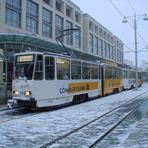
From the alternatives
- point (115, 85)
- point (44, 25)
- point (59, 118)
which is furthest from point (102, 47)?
point (59, 118)

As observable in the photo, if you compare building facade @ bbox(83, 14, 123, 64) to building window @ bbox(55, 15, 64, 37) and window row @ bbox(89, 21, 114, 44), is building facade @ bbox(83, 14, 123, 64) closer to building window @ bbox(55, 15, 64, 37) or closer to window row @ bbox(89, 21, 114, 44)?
window row @ bbox(89, 21, 114, 44)

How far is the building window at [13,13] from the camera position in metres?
45.6

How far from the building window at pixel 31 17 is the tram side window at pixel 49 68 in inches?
1278

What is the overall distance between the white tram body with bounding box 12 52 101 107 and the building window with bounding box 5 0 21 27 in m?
25.2

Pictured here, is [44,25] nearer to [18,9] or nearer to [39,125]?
[18,9]

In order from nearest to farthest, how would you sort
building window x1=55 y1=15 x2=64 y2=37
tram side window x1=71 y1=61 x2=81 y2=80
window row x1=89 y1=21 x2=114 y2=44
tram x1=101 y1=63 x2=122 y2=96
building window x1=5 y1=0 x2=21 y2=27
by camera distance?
1. tram side window x1=71 y1=61 x2=81 y2=80
2. tram x1=101 y1=63 x2=122 y2=96
3. building window x1=5 y1=0 x2=21 y2=27
4. building window x1=55 y1=15 x2=64 y2=37
5. window row x1=89 y1=21 x2=114 y2=44

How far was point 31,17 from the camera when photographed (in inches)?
2074

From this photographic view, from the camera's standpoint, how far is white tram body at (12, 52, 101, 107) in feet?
60.3

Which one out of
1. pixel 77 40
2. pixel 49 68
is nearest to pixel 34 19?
pixel 77 40

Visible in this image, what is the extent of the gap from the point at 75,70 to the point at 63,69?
7.52 ft

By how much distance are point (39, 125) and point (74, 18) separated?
61.2 meters

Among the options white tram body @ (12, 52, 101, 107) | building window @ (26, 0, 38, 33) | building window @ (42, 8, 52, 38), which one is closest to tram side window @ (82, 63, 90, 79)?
white tram body @ (12, 52, 101, 107)

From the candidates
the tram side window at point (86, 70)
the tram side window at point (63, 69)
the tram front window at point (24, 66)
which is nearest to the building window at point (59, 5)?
the tram side window at point (86, 70)

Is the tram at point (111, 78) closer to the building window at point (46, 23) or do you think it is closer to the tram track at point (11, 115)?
the tram track at point (11, 115)
